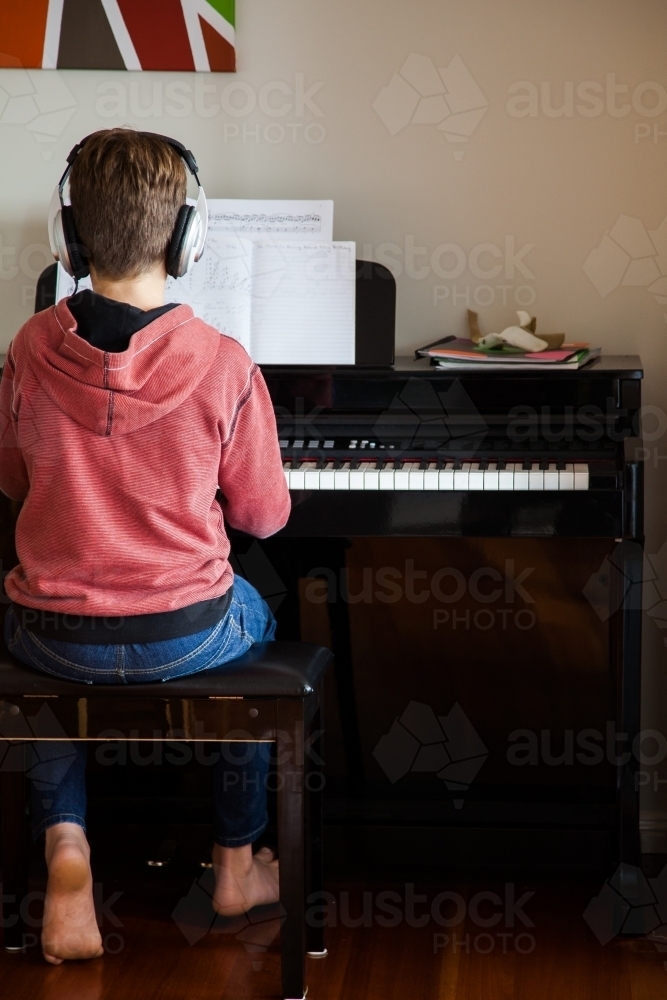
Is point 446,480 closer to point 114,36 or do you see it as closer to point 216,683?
point 216,683

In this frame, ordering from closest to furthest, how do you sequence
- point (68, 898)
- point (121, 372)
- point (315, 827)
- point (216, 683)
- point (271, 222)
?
point (121, 372)
point (216, 683)
point (68, 898)
point (315, 827)
point (271, 222)

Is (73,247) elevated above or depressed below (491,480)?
above

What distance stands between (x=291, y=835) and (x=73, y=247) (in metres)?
0.91

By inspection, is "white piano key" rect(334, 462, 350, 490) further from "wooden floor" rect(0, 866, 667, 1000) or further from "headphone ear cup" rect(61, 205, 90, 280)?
"wooden floor" rect(0, 866, 667, 1000)

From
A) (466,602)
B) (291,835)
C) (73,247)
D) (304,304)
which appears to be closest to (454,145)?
(304,304)

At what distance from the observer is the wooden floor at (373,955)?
1781 mm

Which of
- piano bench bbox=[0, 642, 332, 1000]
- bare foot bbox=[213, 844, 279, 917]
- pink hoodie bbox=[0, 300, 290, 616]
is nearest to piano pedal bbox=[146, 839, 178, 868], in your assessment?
bare foot bbox=[213, 844, 279, 917]

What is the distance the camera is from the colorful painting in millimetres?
2324

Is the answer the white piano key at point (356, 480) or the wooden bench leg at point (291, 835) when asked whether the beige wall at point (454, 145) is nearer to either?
the white piano key at point (356, 480)

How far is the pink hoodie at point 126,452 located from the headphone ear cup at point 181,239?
0.21 ft

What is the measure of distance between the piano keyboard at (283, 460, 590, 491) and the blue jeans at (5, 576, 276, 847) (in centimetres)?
23

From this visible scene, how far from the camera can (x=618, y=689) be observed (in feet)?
6.29

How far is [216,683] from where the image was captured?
1607 millimetres

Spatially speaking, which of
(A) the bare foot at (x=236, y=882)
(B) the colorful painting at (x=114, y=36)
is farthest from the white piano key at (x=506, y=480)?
(B) the colorful painting at (x=114, y=36)
